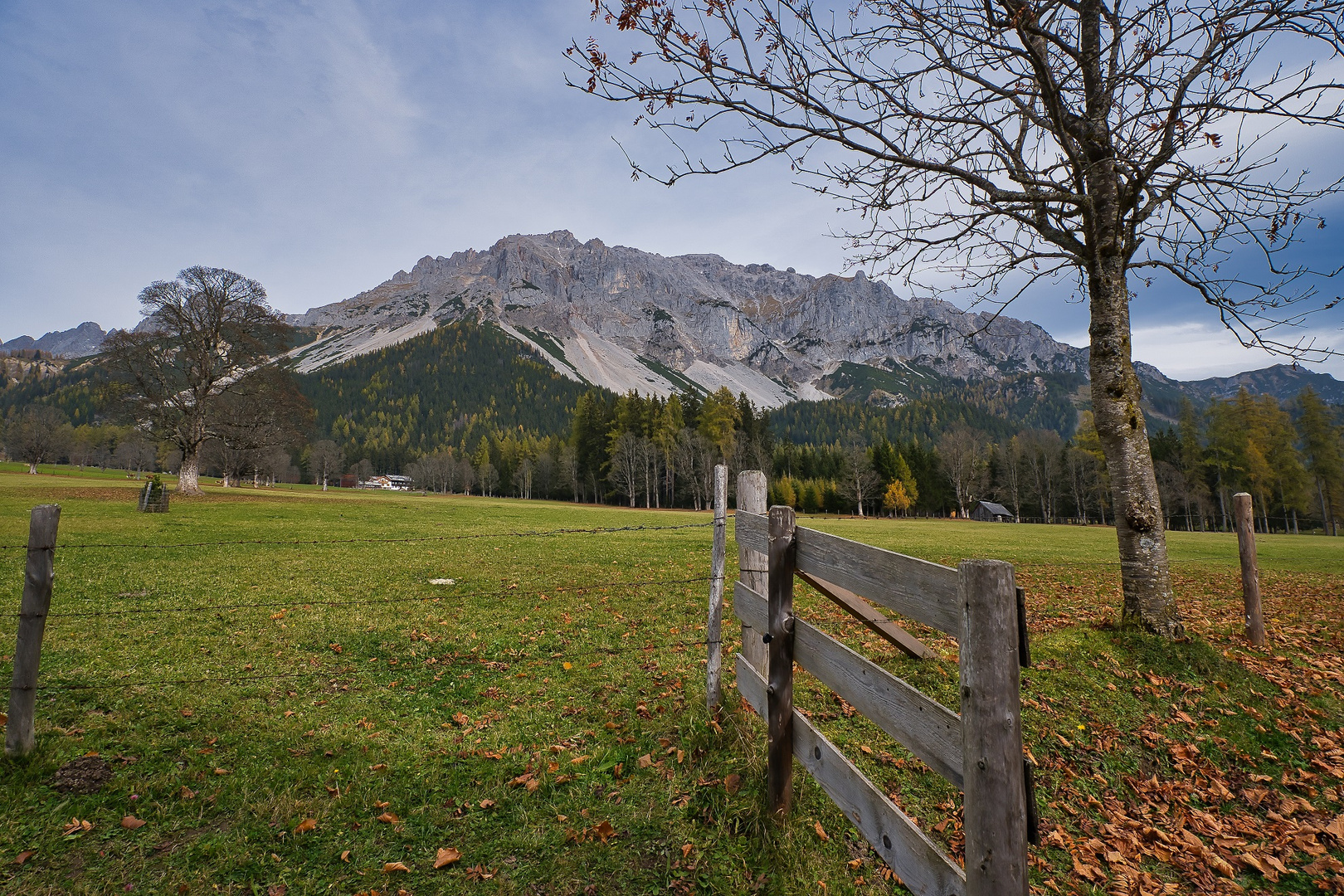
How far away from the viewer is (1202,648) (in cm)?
725

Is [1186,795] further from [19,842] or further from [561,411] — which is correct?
[561,411]

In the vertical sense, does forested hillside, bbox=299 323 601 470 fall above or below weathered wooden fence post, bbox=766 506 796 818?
above

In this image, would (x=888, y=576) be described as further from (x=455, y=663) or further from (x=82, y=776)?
(x=455, y=663)

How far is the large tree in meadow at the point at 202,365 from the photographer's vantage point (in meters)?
32.7

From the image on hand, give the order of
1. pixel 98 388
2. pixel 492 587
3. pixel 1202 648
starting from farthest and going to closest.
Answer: pixel 98 388 → pixel 492 587 → pixel 1202 648

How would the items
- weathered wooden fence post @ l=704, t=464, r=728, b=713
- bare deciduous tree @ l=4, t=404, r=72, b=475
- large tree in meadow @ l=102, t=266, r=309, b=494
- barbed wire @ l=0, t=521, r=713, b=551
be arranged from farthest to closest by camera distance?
bare deciduous tree @ l=4, t=404, r=72, b=475 < large tree in meadow @ l=102, t=266, r=309, b=494 < barbed wire @ l=0, t=521, r=713, b=551 < weathered wooden fence post @ l=704, t=464, r=728, b=713

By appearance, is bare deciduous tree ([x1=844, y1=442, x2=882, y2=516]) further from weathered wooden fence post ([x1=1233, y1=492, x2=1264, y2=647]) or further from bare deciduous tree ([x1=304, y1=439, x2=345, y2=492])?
bare deciduous tree ([x1=304, y1=439, x2=345, y2=492])

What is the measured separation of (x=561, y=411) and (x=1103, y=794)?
624 feet

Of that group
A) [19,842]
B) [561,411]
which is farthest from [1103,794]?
[561,411]

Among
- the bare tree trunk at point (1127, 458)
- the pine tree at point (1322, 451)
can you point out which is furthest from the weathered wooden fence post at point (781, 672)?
the pine tree at point (1322, 451)

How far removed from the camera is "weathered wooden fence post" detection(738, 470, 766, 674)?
5211 millimetres

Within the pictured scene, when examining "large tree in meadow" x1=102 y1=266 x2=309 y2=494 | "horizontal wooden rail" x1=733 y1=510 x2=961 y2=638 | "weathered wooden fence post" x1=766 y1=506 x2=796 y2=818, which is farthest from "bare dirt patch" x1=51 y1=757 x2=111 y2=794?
"large tree in meadow" x1=102 y1=266 x2=309 y2=494

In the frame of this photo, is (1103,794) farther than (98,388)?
No

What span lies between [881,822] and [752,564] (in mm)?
2579
